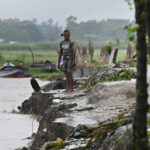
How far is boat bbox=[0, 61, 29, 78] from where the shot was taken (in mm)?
48225

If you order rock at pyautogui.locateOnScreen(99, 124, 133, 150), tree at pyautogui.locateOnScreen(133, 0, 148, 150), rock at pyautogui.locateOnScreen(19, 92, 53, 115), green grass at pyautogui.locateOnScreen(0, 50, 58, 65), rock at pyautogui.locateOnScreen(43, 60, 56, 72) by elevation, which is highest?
tree at pyautogui.locateOnScreen(133, 0, 148, 150)

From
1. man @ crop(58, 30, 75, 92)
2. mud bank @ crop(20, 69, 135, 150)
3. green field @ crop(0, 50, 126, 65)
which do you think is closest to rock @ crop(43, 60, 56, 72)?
green field @ crop(0, 50, 126, 65)

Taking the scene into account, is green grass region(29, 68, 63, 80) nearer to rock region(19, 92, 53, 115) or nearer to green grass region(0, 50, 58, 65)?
green grass region(0, 50, 58, 65)

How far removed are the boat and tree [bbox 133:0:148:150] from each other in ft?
145

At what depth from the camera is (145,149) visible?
4020 mm

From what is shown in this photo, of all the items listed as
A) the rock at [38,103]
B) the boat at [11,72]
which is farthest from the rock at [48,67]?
the rock at [38,103]

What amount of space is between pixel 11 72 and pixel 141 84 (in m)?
44.9

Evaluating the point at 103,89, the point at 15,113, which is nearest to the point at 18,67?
the point at 15,113

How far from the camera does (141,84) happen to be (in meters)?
3.92

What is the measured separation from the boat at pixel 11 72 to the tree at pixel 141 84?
4426 cm

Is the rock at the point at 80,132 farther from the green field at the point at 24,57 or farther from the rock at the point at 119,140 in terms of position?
the green field at the point at 24,57

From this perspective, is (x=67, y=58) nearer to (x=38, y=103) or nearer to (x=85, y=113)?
(x=38, y=103)

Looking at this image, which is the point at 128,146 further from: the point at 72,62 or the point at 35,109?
the point at 35,109

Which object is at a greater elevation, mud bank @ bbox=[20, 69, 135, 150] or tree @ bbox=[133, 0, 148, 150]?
tree @ bbox=[133, 0, 148, 150]
